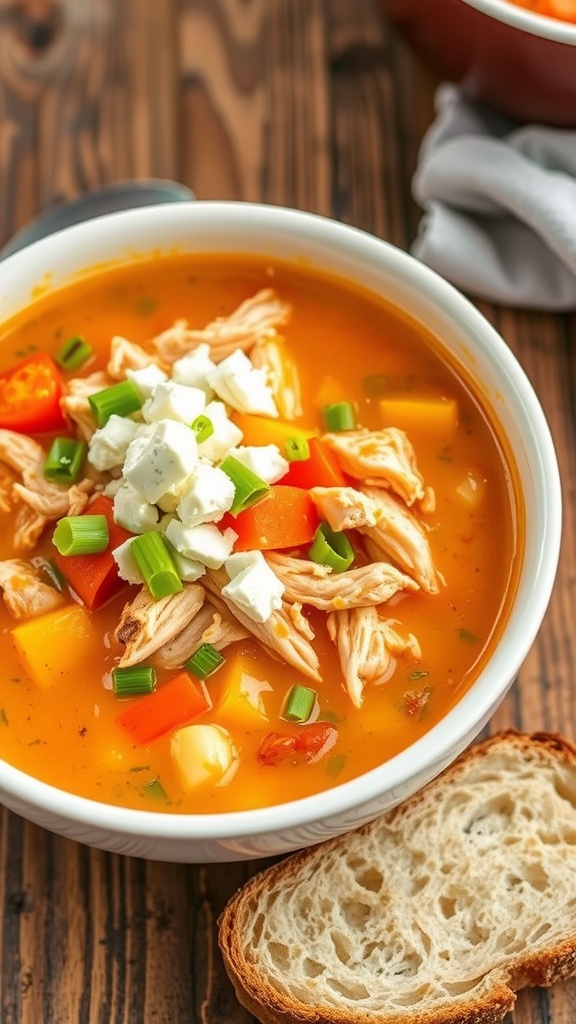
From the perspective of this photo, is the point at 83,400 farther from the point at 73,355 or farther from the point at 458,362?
the point at 458,362

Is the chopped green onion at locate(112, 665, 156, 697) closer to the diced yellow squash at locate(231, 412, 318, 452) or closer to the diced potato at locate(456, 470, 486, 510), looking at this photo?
the diced yellow squash at locate(231, 412, 318, 452)

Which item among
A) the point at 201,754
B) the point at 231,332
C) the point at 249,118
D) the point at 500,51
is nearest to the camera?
the point at 201,754

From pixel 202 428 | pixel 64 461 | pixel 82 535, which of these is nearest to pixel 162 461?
pixel 202 428

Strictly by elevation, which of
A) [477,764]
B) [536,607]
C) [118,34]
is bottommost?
[477,764]

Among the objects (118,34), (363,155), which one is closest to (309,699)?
(363,155)

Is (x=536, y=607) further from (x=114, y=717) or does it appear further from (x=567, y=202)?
(x=567, y=202)
